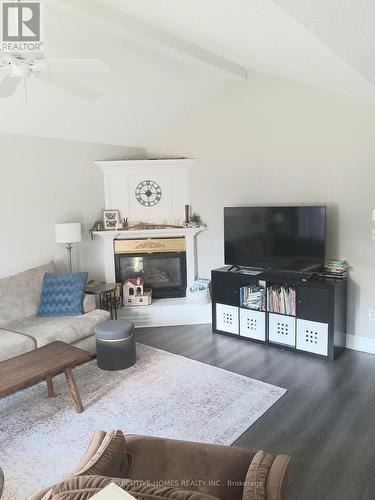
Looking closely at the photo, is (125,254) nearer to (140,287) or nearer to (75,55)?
(140,287)

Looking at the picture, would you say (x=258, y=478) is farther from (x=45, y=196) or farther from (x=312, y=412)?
(x=45, y=196)

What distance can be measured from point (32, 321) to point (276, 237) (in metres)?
2.80

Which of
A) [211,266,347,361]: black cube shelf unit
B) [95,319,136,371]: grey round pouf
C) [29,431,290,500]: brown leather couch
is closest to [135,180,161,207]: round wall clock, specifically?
[211,266,347,361]: black cube shelf unit

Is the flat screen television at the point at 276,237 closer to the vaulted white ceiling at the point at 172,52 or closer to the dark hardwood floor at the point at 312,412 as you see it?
the dark hardwood floor at the point at 312,412

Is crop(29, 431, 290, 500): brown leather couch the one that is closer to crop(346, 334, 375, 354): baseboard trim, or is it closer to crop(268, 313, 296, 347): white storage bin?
crop(268, 313, 296, 347): white storage bin

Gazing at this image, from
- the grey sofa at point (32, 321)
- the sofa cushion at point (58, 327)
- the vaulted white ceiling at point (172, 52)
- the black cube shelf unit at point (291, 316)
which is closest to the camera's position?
the vaulted white ceiling at point (172, 52)

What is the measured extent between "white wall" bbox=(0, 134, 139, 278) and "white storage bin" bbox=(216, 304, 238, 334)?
1.81 m

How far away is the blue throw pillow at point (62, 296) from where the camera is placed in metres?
4.38

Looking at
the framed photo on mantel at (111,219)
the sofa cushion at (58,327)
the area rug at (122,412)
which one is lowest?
the area rug at (122,412)

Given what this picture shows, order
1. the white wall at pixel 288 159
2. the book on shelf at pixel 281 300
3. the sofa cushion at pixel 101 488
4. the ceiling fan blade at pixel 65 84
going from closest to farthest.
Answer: the sofa cushion at pixel 101 488
the ceiling fan blade at pixel 65 84
the white wall at pixel 288 159
the book on shelf at pixel 281 300

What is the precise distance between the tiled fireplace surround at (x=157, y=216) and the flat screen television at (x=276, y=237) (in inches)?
29.0

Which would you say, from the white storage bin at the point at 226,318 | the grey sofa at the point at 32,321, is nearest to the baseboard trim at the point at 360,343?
the white storage bin at the point at 226,318

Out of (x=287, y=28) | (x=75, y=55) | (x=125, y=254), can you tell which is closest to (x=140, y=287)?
(x=125, y=254)

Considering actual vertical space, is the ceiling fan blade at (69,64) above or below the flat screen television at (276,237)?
above
